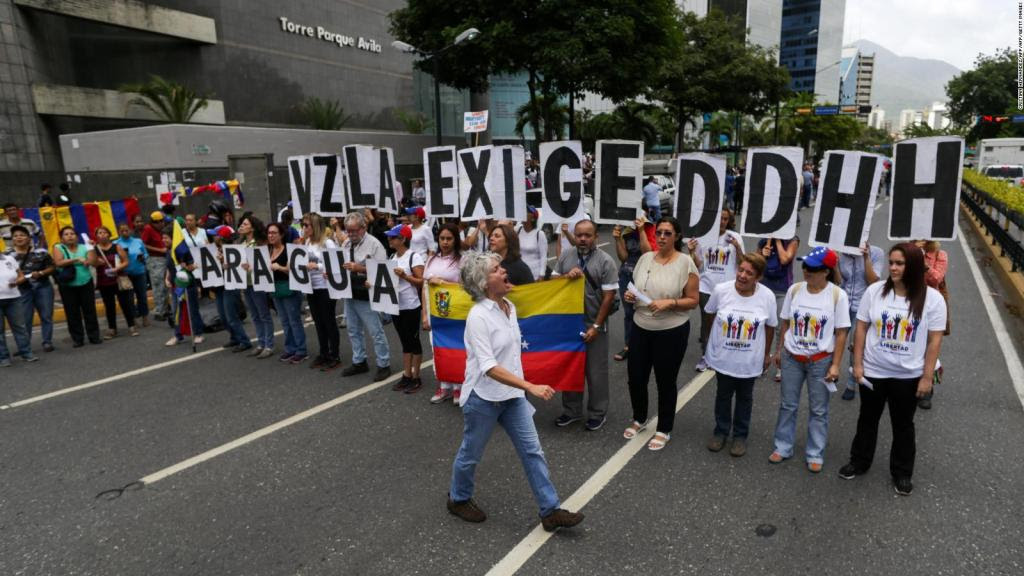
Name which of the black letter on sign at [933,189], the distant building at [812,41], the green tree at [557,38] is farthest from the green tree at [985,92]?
the black letter on sign at [933,189]

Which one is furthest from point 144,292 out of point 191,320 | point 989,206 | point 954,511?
point 989,206

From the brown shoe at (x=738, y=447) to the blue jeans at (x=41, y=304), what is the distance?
29.6 feet

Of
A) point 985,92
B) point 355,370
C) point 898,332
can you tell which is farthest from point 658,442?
point 985,92

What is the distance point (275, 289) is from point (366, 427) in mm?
2874

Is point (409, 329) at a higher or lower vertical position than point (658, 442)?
higher

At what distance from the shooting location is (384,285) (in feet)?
22.4

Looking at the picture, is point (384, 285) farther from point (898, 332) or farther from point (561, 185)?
point (898, 332)

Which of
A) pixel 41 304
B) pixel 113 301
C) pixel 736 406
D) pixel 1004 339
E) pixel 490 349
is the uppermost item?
pixel 490 349

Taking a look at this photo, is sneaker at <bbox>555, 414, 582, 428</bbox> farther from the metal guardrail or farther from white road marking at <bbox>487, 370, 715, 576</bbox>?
the metal guardrail

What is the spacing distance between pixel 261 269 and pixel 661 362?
5223 mm

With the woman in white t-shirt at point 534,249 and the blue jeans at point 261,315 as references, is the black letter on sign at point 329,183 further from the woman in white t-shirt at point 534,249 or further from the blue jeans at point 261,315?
the woman in white t-shirt at point 534,249

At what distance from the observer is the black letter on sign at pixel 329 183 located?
8555mm

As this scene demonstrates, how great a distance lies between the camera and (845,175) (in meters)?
5.30

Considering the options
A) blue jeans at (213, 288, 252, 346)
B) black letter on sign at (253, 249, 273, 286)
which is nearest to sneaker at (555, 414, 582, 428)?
black letter on sign at (253, 249, 273, 286)
